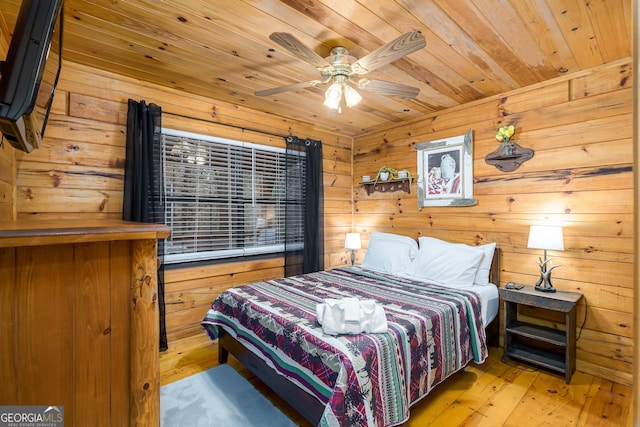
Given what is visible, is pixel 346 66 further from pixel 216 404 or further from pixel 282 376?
pixel 216 404

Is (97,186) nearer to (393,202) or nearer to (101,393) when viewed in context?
(101,393)

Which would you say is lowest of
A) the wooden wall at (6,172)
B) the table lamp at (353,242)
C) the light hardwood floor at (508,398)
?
the light hardwood floor at (508,398)

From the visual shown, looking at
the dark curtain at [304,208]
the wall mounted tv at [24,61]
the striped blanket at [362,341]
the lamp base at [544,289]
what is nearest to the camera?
the wall mounted tv at [24,61]

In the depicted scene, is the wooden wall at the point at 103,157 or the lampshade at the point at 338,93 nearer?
the lampshade at the point at 338,93

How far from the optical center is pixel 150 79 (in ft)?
8.45

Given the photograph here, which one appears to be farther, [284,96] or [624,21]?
[284,96]

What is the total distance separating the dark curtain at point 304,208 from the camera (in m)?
3.51

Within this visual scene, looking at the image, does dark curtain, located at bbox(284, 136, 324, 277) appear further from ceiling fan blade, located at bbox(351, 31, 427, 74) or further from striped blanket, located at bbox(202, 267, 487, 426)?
ceiling fan blade, located at bbox(351, 31, 427, 74)

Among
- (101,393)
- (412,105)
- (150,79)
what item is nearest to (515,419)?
(101,393)

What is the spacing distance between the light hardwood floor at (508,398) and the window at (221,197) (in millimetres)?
1143

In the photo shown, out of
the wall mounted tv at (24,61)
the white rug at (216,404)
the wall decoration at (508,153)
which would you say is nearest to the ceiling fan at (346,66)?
the wall mounted tv at (24,61)

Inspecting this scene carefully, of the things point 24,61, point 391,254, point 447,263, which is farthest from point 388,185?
point 24,61

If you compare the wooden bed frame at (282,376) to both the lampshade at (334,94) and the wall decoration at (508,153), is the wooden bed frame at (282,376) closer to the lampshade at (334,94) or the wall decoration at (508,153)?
the wall decoration at (508,153)

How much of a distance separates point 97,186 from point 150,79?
1.05m
